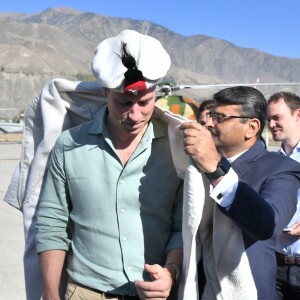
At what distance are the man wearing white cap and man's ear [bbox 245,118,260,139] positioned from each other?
15.9 inches

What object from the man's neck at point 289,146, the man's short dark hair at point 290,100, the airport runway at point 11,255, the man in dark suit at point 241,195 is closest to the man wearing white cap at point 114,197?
the man in dark suit at point 241,195

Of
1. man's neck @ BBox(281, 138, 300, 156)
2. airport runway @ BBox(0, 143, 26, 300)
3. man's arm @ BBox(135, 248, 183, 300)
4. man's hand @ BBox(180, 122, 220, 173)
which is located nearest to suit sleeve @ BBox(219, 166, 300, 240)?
man's hand @ BBox(180, 122, 220, 173)

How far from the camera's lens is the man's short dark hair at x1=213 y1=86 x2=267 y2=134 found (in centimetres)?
248

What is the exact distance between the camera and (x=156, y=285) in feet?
6.62

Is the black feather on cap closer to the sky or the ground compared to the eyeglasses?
closer to the sky

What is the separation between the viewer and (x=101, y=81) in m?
2.13

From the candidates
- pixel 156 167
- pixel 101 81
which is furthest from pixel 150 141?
pixel 101 81

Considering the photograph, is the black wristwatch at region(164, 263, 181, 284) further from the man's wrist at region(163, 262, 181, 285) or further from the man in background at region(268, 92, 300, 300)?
→ the man in background at region(268, 92, 300, 300)

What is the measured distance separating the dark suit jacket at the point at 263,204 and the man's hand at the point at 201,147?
121mm

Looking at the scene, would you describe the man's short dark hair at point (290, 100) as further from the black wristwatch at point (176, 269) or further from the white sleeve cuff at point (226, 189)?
the white sleeve cuff at point (226, 189)

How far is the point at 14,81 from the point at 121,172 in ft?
334

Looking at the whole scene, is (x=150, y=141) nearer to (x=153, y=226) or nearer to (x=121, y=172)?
(x=121, y=172)

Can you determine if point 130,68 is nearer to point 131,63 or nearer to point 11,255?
point 131,63

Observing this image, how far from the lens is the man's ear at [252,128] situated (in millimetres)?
2438
